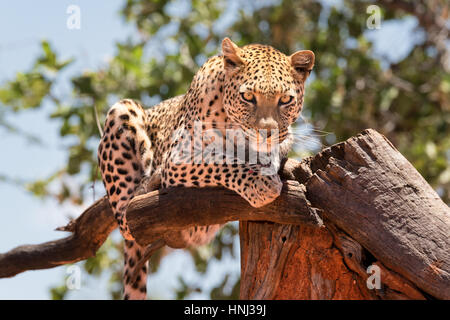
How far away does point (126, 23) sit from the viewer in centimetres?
1325

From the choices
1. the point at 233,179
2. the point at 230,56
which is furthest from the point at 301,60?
the point at 233,179

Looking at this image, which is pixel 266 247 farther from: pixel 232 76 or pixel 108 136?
pixel 108 136

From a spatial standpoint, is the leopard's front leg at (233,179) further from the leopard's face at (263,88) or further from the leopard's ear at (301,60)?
the leopard's ear at (301,60)

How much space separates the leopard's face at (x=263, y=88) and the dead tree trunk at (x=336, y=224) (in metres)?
0.52

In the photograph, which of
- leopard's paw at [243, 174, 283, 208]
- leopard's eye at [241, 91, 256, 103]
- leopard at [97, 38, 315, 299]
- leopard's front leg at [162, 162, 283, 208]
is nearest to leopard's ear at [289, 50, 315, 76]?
leopard at [97, 38, 315, 299]

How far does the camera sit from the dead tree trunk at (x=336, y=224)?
5.29m

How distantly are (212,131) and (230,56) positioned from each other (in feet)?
2.35

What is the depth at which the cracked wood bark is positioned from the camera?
525 cm

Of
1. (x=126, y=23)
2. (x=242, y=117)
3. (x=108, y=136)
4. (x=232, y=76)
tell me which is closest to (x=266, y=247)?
(x=242, y=117)

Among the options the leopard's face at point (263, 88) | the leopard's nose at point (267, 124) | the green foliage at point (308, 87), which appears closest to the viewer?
the leopard's nose at point (267, 124)

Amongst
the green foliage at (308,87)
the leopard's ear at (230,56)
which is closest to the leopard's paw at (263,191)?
the leopard's ear at (230,56)
